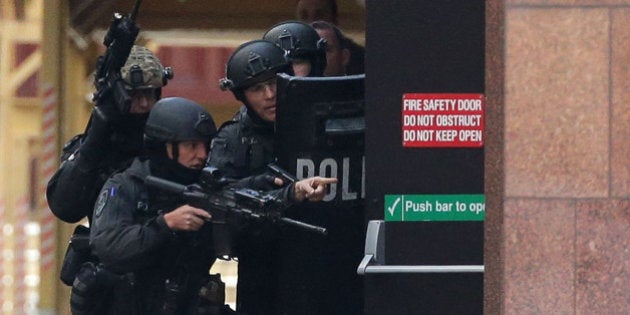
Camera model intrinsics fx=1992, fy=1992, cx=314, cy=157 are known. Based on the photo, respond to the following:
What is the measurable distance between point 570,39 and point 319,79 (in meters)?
1.24

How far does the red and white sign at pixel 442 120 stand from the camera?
19.7ft

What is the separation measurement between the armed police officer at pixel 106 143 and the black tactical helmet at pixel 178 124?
346 mm

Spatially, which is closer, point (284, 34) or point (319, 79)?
point (319, 79)

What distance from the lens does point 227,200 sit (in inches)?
275

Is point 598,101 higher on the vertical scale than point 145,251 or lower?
higher

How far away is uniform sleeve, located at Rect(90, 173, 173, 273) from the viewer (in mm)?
7109

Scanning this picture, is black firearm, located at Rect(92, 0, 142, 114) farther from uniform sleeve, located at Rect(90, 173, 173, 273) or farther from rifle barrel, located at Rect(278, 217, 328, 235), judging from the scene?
rifle barrel, located at Rect(278, 217, 328, 235)

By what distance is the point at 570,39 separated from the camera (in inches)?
225

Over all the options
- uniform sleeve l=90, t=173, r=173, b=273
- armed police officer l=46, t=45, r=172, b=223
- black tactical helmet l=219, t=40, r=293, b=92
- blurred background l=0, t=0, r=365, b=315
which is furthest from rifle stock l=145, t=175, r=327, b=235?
blurred background l=0, t=0, r=365, b=315

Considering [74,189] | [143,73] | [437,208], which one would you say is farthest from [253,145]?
[437,208]

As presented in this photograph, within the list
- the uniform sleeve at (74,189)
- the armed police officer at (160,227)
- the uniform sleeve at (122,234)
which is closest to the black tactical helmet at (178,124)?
the armed police officer at (160,227)

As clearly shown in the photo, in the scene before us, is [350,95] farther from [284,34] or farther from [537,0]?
[537,0]

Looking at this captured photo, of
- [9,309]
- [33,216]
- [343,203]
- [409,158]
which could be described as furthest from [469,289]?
[33,216]

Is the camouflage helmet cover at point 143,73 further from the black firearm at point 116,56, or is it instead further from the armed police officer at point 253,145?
the armed police officer at point 253,145
